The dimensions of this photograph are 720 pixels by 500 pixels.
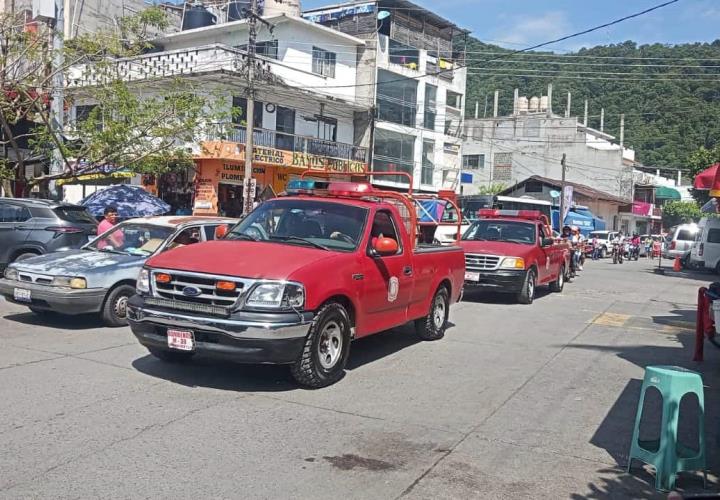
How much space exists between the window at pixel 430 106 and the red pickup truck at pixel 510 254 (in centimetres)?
2766

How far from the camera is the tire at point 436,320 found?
9.38 metres

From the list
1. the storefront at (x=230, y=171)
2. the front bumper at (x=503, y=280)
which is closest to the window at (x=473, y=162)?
the storefront at (x=230, y=171)

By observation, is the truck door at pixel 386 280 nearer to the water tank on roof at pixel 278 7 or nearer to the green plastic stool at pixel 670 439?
the green plastic stool at pixel 670 439

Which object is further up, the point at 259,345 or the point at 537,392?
the point at 259,345

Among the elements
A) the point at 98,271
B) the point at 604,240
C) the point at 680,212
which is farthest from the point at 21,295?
the point at 680,212

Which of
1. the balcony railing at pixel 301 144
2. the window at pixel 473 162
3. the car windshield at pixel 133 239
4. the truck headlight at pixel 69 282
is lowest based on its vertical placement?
the truck headlight at pixel 69 282

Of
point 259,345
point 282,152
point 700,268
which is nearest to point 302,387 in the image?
point 259,345

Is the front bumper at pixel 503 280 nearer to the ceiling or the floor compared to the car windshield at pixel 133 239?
nearer to the floor

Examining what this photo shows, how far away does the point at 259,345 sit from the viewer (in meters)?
6.00

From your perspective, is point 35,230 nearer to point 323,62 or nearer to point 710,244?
point 710,244

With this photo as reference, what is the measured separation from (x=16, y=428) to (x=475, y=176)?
58.7 meters

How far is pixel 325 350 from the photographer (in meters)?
6.70

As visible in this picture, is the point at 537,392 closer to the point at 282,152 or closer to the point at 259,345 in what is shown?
the point at 259,345

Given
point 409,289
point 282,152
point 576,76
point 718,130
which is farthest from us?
point 718,130
